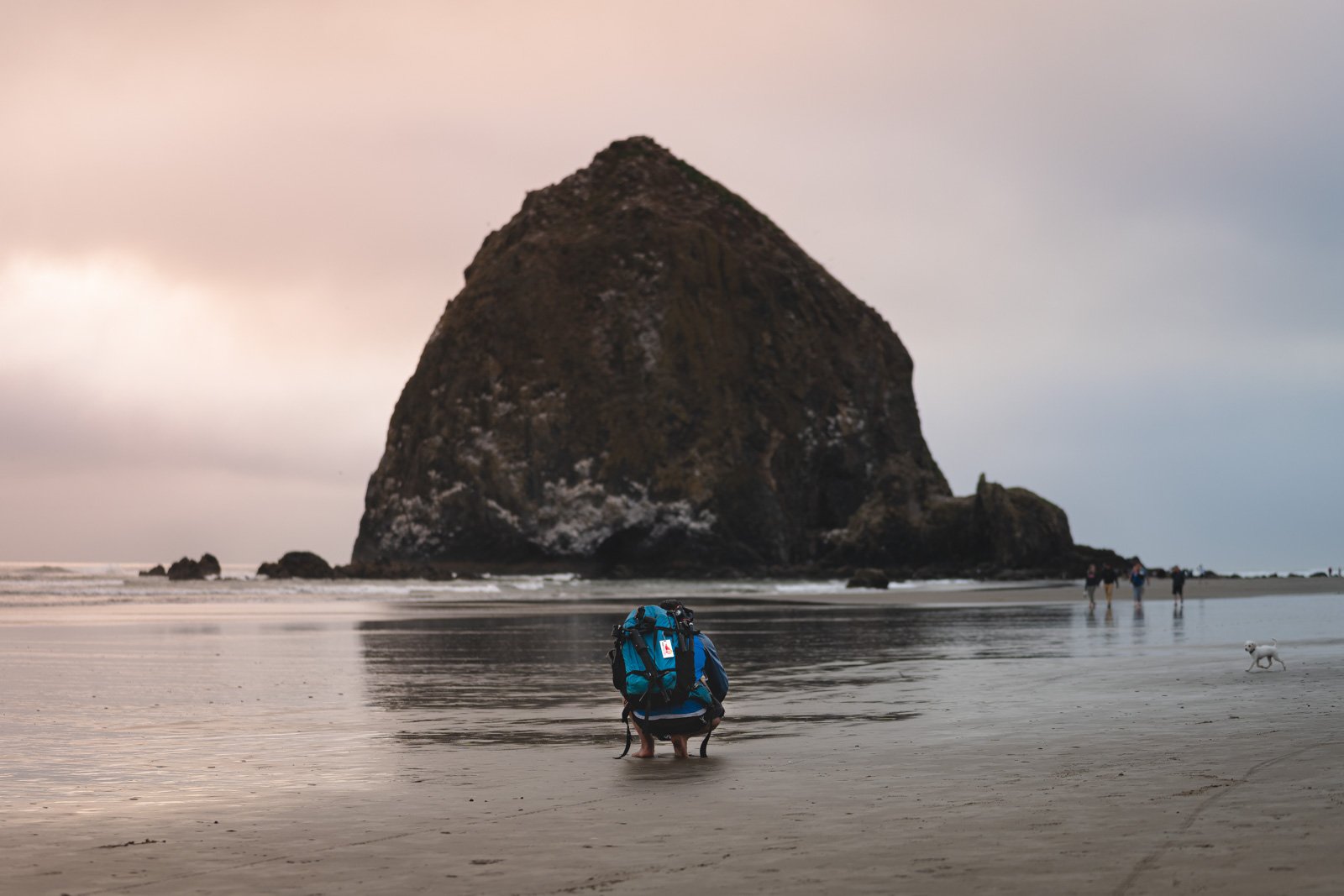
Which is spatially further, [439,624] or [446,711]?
[439,624]

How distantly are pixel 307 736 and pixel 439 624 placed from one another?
80.9ft

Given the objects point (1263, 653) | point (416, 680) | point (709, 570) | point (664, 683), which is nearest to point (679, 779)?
point (664, 683)

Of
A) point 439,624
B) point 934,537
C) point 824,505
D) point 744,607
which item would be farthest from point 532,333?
point 439,624

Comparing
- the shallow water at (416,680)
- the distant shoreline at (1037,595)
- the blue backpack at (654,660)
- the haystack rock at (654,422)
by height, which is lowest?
the shallow water at (416,680)

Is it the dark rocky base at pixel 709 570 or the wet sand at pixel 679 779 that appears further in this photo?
the dark rocky base at pixel 709 570

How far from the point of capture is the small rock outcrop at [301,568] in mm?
96438

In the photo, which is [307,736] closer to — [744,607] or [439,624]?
[439,624]

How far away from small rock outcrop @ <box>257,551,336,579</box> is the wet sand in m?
73.1

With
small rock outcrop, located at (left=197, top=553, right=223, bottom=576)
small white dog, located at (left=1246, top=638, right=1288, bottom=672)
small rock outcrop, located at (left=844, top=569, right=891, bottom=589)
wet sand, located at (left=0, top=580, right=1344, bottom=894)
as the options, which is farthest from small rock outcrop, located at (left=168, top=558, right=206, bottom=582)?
small white dog, located at (left=1246, top=638, right=1288, bottom=672)

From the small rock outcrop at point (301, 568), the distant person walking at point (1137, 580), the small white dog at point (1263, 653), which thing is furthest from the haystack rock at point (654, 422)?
the small white dog at point (1263, 653)

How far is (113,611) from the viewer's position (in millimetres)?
45438

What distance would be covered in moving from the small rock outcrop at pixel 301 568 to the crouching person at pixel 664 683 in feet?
282

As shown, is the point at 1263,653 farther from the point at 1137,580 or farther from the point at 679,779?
the point at 1137,580

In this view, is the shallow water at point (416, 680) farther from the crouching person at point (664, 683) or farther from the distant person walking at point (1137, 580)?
the distant person walking at point (1137, 580)
